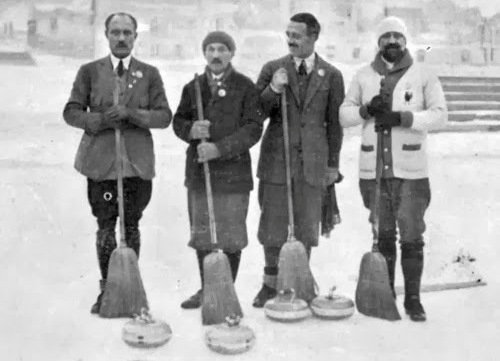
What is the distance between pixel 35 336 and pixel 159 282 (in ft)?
3.21

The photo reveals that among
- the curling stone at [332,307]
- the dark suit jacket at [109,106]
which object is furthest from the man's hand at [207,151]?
the curling stone at [332,307]

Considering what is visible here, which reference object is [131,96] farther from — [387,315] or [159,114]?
[387,315]

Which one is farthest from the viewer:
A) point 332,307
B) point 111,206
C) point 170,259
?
point 170,259

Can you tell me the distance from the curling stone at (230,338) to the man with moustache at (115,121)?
743mm

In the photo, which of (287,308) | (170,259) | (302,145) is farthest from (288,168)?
(170,259)

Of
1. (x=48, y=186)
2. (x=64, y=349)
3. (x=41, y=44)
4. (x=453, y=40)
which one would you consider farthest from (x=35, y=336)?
(x=453, y=40)

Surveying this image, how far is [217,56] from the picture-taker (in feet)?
11.0

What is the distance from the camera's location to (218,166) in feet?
11.4

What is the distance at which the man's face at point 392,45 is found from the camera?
10.8ft

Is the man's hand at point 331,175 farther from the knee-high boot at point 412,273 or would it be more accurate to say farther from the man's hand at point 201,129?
the man's hand at point 201,129

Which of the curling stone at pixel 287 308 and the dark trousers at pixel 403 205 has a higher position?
the dark trousers at pixel 403 205

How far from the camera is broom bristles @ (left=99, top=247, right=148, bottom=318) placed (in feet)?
10.5

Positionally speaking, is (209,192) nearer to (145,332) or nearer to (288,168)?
(288,168)

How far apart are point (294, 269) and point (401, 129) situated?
2.84 ft
